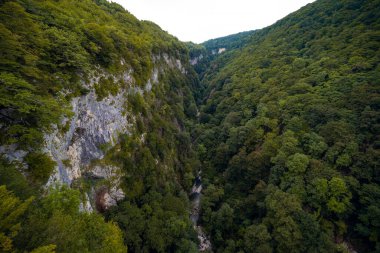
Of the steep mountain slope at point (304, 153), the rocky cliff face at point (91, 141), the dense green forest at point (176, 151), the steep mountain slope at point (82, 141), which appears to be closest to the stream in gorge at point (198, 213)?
the dense green forest at point (176, 151)

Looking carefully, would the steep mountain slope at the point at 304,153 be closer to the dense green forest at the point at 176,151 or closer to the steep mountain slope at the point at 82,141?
the dense green forest at the point at 176,151

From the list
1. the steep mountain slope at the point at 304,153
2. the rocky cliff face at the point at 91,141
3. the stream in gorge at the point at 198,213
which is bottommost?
the stream in gorge at the point at 198,213

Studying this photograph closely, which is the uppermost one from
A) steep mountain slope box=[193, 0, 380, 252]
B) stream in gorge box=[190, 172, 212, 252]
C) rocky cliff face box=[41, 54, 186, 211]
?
rocky cliff face box=[41, 54, 186, 211]

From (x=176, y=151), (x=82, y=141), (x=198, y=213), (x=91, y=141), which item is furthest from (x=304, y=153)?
(x=82, y=141)

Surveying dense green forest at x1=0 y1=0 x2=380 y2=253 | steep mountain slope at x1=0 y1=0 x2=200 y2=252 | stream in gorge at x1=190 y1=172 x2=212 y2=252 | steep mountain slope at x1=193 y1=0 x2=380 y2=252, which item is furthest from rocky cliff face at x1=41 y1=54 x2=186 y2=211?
steep mountain slope at x1=193 y1=0 x2=380 y2=252

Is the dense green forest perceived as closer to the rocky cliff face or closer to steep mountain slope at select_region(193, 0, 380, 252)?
steep mountain slope at select_region(193, 0, 380, 252)

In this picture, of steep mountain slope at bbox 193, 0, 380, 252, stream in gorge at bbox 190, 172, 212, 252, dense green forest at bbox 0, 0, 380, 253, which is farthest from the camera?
stream in gorge at bbox 190, 172, 212, 252

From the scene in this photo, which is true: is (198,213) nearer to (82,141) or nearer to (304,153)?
(304,153)
